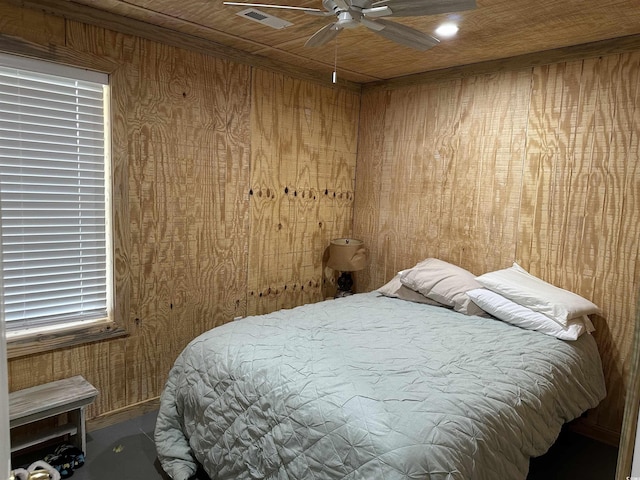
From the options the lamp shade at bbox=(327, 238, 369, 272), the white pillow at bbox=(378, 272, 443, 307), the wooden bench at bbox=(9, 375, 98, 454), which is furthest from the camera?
the lamp shade at bbox=(327, 238, 369, 272)

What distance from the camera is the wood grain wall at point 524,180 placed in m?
2.85

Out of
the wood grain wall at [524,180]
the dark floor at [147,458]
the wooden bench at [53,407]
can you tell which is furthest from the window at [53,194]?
the wood grain wall at [524,180]

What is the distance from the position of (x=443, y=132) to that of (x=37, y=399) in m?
3.32

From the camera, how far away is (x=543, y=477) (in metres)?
2.47

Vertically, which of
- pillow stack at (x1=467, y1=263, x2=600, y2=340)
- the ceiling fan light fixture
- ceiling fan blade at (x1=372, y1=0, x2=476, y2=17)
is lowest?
pillow stack at (x1=467, y1=263, x2=600, y2=340)

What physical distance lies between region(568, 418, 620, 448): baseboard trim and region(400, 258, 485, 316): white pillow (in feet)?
3.26

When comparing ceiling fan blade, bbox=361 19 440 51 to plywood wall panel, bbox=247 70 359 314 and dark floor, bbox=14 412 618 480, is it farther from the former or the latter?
dark floor, bbox=14 412 618 480

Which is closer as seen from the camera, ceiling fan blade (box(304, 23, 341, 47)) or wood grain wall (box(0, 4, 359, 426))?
ceiling fan blade (box(304, 23, 341, 47))

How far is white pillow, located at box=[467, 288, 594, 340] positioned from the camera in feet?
8.66

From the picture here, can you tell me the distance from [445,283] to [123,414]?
237cm

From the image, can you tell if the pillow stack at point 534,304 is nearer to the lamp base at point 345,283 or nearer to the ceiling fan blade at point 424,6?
the lamp base at point 345,283

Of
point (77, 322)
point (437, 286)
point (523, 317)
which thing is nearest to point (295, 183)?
point (437, 286)

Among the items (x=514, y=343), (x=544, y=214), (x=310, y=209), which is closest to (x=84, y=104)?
(x=310, y=209)

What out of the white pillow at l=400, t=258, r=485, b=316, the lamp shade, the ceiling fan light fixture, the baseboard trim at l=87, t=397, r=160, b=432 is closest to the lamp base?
the lamp shade
